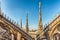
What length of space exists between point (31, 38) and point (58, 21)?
244 inches

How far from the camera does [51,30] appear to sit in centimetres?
3162

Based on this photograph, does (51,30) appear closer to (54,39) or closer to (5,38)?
(54,39)

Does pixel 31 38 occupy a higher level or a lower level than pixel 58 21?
lower

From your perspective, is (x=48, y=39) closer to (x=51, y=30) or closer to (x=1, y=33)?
(x=51, y=30)

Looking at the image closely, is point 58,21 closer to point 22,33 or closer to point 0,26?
point 22,33

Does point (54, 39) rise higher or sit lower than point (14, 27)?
lower

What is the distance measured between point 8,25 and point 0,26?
1.63 meters

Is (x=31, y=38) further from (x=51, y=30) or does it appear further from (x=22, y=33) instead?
(x=51, y=30)

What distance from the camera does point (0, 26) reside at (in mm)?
31375

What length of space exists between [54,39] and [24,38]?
6.01 m

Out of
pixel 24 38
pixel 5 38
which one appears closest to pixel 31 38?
pixel 24 38

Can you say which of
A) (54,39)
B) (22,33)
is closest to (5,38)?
(22,33)

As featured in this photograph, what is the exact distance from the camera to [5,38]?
32438 mm

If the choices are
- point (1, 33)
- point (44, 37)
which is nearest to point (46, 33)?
point (44, 37)
